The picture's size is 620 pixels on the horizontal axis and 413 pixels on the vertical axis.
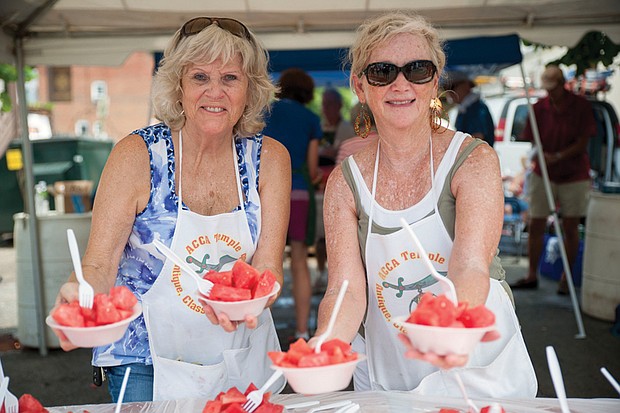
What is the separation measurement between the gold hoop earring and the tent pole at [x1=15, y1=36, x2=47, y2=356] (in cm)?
359

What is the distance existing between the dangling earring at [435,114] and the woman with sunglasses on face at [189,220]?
0.55 metres

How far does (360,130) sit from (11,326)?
4.84 meters

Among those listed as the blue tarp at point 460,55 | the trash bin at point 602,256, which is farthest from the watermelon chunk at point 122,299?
the trash bin at point 602,256

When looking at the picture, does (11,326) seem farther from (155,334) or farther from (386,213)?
(386,213)

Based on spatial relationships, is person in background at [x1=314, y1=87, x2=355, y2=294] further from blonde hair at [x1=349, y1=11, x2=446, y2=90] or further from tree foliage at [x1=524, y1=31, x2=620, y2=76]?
blonde hair at [x1=349, y1=11, x2=446, y2=90]

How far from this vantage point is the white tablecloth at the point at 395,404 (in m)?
1.88

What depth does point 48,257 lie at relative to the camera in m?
5.18

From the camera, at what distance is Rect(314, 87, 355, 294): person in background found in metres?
6.46

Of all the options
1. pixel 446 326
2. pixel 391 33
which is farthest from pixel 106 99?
pixel 446 326

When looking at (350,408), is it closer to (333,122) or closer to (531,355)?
(531,355)

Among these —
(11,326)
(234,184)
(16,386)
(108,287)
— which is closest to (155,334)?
(108,287)

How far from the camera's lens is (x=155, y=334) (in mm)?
2227

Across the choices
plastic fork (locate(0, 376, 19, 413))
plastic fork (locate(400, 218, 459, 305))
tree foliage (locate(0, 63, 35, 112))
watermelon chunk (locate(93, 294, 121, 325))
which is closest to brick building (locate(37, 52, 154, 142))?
tree foliage (locate(0, 63, 35, 112))

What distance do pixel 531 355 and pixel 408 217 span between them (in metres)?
3.32
